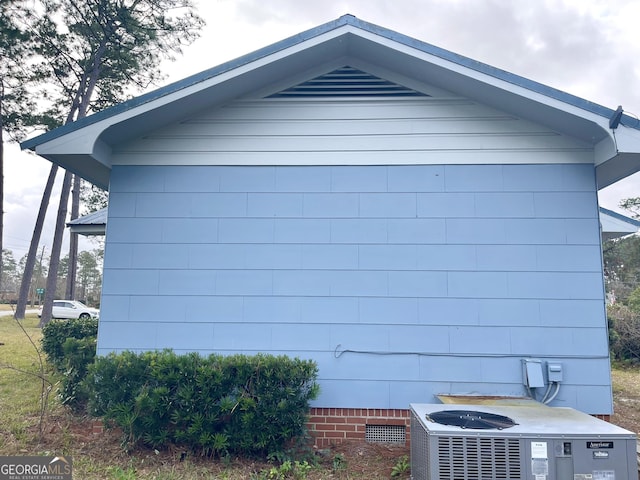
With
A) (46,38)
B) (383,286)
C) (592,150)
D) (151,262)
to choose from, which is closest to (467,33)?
(592,150)

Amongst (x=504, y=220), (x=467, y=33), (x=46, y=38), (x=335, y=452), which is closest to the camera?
(x=335, y=452)

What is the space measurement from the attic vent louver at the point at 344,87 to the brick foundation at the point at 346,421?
352 centimetres

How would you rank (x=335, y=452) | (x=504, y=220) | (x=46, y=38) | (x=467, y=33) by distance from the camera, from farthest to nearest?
(x=46, y=38) → (x=467, y=33) → (x=504, y=220) → (x=335, y=452)

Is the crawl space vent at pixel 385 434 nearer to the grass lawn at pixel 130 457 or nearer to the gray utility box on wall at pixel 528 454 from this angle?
the grass lawn at pixel 130 457

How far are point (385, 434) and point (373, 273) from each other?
1702 mm

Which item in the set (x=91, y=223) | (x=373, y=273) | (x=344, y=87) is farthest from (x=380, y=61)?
(x=91, y=223)

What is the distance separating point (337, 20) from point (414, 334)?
3.45 metres

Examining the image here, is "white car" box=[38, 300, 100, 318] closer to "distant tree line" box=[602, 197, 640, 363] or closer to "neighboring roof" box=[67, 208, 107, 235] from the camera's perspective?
"neighboring roof" box=[67, 208, 107, 235]

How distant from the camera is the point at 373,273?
4941 millimetres

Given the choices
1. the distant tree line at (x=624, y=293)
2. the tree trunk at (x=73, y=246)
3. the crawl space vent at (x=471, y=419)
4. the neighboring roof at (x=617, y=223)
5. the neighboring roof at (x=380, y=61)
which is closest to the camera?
the crawl space vent at (x=471, y=419)

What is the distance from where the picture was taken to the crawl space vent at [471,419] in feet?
10.8

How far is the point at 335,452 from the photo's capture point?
4.63m

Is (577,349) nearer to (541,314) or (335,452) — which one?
(541,314)

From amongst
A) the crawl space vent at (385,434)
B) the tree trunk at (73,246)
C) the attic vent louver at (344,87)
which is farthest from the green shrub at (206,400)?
the tree trunk at (73,246)
